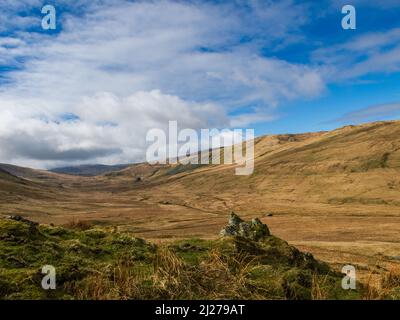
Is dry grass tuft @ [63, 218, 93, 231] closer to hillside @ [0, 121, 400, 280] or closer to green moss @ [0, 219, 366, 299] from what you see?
hillside @ [0, 121, 400, 280]

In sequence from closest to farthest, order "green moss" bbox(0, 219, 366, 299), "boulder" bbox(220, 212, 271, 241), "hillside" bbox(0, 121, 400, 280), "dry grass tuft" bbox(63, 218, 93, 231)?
"green moss" bbox(0, 219, 366, 299)
"boulder" bbox(220, 212, 271, 241)
"dry grass tuft" bbox(63, 218, 93, 231)
"hillside" bbox(0, 121, 400, 280)

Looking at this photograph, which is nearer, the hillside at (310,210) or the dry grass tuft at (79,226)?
the dry grass tuft at (79,226)

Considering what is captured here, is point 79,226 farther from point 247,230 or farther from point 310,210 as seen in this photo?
point 310,210

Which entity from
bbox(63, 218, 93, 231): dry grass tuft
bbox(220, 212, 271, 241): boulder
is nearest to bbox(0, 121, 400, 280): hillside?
bbox(63, 218, 93, 231): dry grass tuft

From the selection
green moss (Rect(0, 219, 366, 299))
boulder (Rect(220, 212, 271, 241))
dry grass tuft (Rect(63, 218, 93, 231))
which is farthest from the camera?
dry grass tuft (Rect(63, 218, 93, 231))

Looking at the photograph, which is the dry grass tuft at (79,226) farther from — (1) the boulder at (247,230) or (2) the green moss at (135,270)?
(2) the green moss at (135,270)

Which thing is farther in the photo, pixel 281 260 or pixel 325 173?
pixel 325 173

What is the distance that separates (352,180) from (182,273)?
518 feet

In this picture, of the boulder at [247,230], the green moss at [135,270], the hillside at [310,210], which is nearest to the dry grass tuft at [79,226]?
the hillside at [310,210]

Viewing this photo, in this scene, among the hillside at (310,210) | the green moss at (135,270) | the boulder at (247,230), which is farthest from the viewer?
the hillside at (310,210)

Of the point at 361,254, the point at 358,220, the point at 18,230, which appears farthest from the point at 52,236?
the point at 358,220

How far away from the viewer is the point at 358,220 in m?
90.4

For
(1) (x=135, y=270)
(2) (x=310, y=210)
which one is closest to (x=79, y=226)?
(1) (x=135, y=270)
